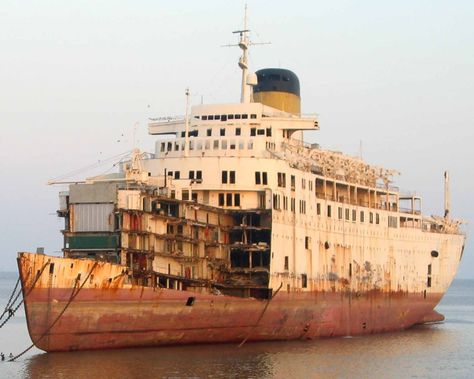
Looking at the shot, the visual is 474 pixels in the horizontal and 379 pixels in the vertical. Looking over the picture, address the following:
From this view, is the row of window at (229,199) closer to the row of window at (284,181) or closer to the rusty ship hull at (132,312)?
the row of window at (284,181)

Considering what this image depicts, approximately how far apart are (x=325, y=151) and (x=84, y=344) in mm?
20881

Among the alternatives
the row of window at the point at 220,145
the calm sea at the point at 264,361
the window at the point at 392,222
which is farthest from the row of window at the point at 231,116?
the window at the point at 392,222

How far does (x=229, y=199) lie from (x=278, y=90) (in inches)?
459

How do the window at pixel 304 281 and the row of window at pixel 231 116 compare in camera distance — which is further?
the row of window at pixel 231 116

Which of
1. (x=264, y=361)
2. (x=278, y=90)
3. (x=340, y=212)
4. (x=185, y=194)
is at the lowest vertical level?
(x=264, y=361)

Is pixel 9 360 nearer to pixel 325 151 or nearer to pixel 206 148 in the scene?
pixel 206 148

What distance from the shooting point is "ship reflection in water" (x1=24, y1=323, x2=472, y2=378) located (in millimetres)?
35938

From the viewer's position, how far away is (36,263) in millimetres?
36625

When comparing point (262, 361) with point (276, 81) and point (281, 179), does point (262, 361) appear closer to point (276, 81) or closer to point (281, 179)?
point (281, 179)

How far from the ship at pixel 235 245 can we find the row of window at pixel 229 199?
0.06 m

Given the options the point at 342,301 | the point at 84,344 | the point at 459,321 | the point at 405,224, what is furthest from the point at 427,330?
the point at 84,344

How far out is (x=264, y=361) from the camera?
4031cm

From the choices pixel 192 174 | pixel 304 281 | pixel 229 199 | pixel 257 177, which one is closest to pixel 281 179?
pixel 257 177

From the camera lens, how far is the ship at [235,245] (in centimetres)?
3853
